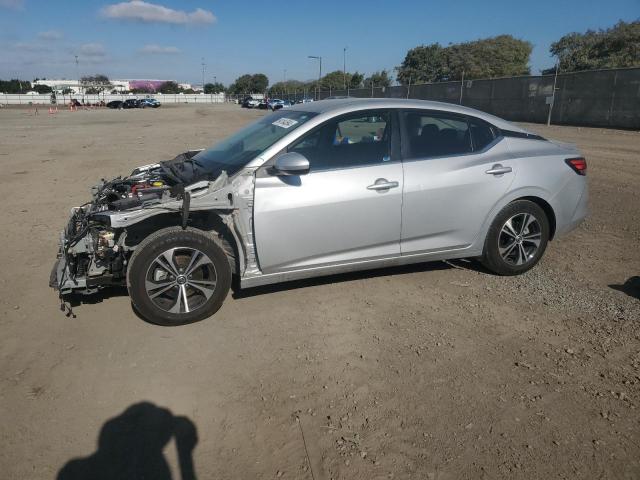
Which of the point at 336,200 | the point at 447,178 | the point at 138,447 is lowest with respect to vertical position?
the point at 138,447

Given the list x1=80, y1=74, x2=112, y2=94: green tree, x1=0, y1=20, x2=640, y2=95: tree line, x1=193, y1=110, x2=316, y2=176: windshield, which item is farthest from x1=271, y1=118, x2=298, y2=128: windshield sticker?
x1=80, y1=74, x2=112, y2=94: green tree

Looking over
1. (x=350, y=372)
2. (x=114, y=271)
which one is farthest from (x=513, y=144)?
(x=114, y=271)

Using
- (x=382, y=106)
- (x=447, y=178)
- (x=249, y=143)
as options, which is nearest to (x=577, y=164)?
(x=447, y=178)

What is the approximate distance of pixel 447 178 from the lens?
13.8 ft

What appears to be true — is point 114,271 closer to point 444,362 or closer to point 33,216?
point 444,362

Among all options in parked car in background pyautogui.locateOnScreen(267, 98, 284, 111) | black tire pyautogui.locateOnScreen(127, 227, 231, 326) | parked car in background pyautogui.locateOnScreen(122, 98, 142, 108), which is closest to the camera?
black tire pyautogui.locateOnScreen(127, 227, 231, 326)

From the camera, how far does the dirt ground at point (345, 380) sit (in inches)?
96.8

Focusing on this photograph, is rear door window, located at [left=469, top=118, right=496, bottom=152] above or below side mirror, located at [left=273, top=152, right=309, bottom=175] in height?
above

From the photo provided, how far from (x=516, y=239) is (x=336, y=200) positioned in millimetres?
1930

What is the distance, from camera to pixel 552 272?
4.81 m

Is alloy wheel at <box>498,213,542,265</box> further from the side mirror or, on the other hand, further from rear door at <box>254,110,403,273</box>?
the side mirror

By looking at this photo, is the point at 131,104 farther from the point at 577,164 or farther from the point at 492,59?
the point at 577,164

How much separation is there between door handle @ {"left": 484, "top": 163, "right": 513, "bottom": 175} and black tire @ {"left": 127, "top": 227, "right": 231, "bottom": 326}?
249 centimetres

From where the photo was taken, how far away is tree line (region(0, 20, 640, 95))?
44.4 meters
